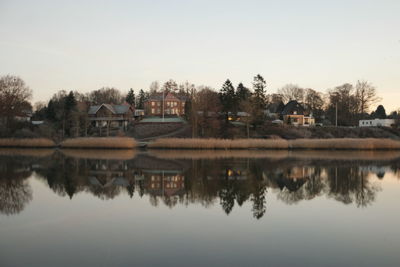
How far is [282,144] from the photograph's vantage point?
4256cm

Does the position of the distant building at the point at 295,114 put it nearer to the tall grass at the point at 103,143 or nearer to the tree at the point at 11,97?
the tall grass at the point at 103,143

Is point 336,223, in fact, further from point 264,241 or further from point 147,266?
point 147,266

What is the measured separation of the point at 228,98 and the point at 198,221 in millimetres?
51194

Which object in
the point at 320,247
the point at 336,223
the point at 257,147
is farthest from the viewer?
the point at 257,147

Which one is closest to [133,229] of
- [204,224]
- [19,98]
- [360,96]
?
[204,224]

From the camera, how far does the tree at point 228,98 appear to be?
197 ft

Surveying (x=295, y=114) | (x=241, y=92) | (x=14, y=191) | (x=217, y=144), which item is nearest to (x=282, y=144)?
(x=217, y=144)

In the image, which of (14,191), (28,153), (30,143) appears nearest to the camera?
(14,191)

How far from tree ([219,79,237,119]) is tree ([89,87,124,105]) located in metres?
48.2

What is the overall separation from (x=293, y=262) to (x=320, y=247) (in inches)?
50.8

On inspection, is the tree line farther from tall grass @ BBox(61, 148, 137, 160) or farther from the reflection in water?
the reflection in water

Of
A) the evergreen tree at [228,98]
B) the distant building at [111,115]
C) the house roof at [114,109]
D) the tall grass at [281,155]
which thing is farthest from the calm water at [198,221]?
the house roof at [114,109]

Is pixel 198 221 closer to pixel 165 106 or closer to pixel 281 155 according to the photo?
pixel 281 155

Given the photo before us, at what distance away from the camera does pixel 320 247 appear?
7.85 meters
